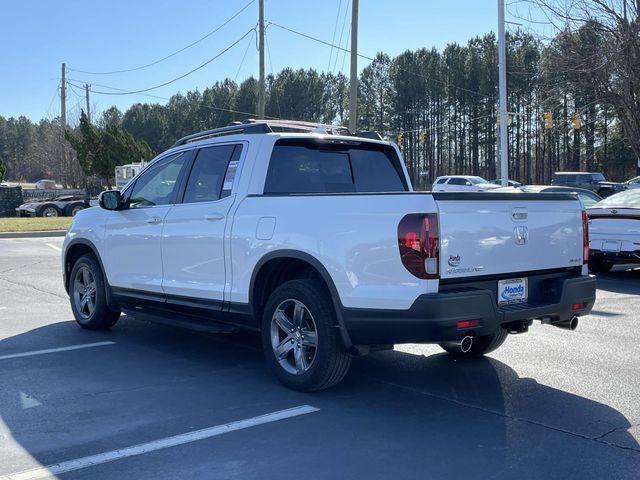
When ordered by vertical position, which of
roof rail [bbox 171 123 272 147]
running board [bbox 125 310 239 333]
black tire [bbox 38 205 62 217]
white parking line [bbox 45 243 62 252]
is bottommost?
white parking line [bbox 45 243 62 252]

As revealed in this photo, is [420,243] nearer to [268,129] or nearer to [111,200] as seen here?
[268,129]

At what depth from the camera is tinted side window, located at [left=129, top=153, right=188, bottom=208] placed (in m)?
6.88

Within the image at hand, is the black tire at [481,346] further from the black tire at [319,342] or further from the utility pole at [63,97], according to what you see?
the utility pole at [63,97]

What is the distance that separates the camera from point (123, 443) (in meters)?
4.37

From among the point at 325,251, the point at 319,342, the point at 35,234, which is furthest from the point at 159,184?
the point at 35,234

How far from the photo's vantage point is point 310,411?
4996 mm

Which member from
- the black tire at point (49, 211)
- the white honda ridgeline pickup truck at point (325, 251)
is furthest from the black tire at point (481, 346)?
the black tire at point (49, 211)

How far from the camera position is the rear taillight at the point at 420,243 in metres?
4.66

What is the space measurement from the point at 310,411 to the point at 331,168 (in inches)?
94.5

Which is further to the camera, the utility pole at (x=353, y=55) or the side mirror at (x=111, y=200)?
the utility pole at (x=353, y=55)

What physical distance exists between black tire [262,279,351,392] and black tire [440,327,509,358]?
1620mm

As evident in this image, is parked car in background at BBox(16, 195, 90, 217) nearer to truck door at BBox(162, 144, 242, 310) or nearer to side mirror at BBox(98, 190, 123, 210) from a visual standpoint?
Result: side mirror at BBox(98, 190, 123, 210)

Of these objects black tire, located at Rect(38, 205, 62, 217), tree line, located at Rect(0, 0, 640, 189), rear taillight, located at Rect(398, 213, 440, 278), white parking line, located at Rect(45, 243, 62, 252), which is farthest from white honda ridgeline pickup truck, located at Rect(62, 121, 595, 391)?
tree line, located at Rect(0, 0, 640, 189)

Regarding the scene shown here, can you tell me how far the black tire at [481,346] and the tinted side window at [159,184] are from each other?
3006 millimetres
